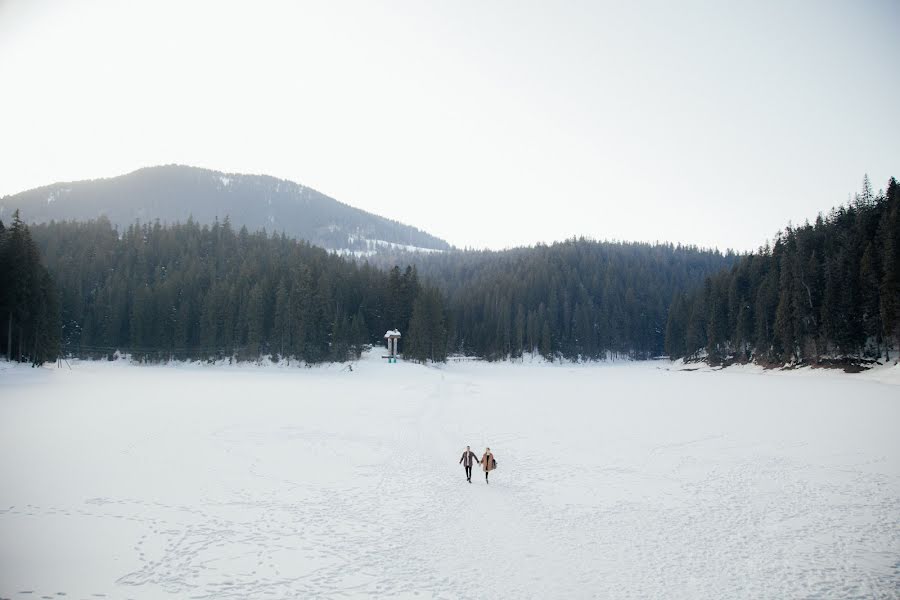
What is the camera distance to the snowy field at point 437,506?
944 centimetres

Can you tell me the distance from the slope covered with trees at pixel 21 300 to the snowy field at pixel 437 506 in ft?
99.9

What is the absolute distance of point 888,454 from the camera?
19.6 metres

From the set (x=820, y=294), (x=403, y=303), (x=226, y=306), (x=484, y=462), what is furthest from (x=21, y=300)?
(x=820, y=294)

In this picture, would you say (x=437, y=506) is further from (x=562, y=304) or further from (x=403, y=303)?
(x=562, y=304)

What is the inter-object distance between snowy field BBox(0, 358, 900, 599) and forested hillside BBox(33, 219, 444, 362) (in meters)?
50.4

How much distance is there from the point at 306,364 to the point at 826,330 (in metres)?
78.9

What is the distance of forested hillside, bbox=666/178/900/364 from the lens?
5462 centimetres

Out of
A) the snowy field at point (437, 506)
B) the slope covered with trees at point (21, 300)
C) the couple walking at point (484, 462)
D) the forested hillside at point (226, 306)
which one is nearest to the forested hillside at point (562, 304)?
the forested hillside at point (226, 306)

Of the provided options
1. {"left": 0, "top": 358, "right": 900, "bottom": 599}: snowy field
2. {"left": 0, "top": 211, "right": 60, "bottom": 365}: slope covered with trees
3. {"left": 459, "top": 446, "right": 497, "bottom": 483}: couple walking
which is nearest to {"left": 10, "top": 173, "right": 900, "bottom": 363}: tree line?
{"left": 0, "top": 211, "right": 60, "bottom": 365}: slope covered with trees

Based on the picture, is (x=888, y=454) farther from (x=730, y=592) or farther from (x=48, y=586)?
(x=48, y=586)

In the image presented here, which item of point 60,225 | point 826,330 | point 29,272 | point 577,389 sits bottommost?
point 577,389

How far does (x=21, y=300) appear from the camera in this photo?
166 feet

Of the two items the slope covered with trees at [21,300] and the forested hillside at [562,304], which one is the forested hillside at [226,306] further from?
the slope covered with trees at [21,300]

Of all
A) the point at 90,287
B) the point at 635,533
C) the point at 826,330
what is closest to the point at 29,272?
the point at 90,287
